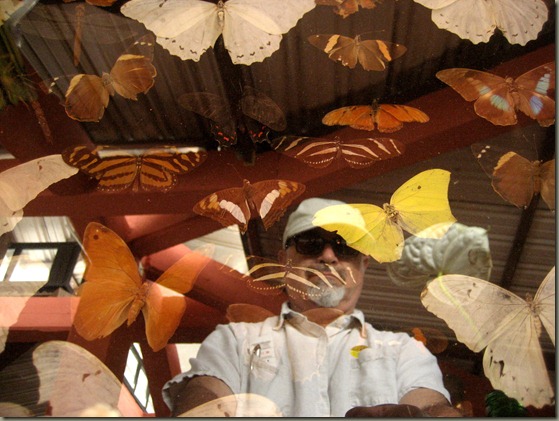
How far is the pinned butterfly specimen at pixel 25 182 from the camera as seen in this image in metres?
1.77

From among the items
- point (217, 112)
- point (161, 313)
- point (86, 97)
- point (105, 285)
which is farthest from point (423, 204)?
point (86, 97)

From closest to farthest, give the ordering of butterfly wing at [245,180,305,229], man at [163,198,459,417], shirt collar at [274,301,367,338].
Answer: man at [163,198,459,417] → shirt collar at [274,301,367,338] → butterfly wing at [245,180,305,229]

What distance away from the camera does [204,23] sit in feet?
5.86

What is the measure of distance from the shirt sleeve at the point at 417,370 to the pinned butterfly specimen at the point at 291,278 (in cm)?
22

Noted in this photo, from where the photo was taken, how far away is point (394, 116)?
1820 mm

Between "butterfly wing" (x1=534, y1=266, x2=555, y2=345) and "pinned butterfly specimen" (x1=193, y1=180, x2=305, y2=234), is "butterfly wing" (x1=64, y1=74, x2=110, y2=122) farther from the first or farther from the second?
"butterfly wing" (x1=534, y1=266, x2=555, y2=345)

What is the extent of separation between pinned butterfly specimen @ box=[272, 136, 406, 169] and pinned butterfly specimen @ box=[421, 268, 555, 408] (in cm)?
37

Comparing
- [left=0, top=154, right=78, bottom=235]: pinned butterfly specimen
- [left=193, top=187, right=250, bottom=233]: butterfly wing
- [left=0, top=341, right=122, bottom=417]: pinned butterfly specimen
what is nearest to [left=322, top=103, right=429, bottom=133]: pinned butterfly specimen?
[left=193, top=187, right=250, bottom=233]: butterfly wing

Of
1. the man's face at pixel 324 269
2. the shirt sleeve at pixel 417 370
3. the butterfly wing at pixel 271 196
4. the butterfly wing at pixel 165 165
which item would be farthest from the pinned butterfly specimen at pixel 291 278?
the butterfly wing at pixel 165 165

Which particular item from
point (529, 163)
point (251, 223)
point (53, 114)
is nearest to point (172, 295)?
point (251, 223)

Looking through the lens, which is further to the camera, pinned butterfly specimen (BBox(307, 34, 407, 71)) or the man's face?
pinned butterfly specimen (BBox(307, 34, 407, 71))

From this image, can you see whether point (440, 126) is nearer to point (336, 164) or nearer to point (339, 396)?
point (336, 164)

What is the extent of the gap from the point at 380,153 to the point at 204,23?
0.59 meters

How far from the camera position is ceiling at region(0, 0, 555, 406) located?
1.74 meters
